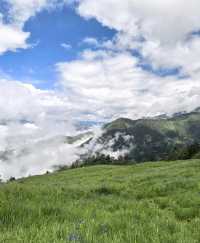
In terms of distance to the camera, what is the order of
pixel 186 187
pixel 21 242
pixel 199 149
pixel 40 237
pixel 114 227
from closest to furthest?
1. pixel 21 242
2. pixel 40 237
3. pixel 114 227
4. pixel 186 187
5. pixel 199 149

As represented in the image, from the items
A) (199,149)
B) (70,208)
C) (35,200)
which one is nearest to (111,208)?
(70,208)

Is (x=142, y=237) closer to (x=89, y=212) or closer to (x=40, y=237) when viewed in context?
(x=40, y=237)

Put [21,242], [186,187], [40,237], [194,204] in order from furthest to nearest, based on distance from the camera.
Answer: [186,187] < [194,204] < [40,237] < [21,242]

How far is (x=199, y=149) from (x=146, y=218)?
13863 centimetres

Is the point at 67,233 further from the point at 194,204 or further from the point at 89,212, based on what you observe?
the point at 194,204

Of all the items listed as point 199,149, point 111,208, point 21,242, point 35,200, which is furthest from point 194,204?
point 199,149

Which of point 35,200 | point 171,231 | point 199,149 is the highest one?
point 199,149

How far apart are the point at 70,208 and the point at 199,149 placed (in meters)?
139

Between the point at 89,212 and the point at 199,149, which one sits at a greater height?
the point at 199,149

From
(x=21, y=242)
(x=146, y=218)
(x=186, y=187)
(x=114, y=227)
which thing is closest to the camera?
(x=21, y=242)

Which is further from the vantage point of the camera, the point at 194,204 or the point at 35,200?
the point at 194,204

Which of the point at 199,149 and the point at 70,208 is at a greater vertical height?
the point at 199,149

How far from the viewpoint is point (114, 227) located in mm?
7148

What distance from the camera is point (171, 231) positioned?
7.33 m
